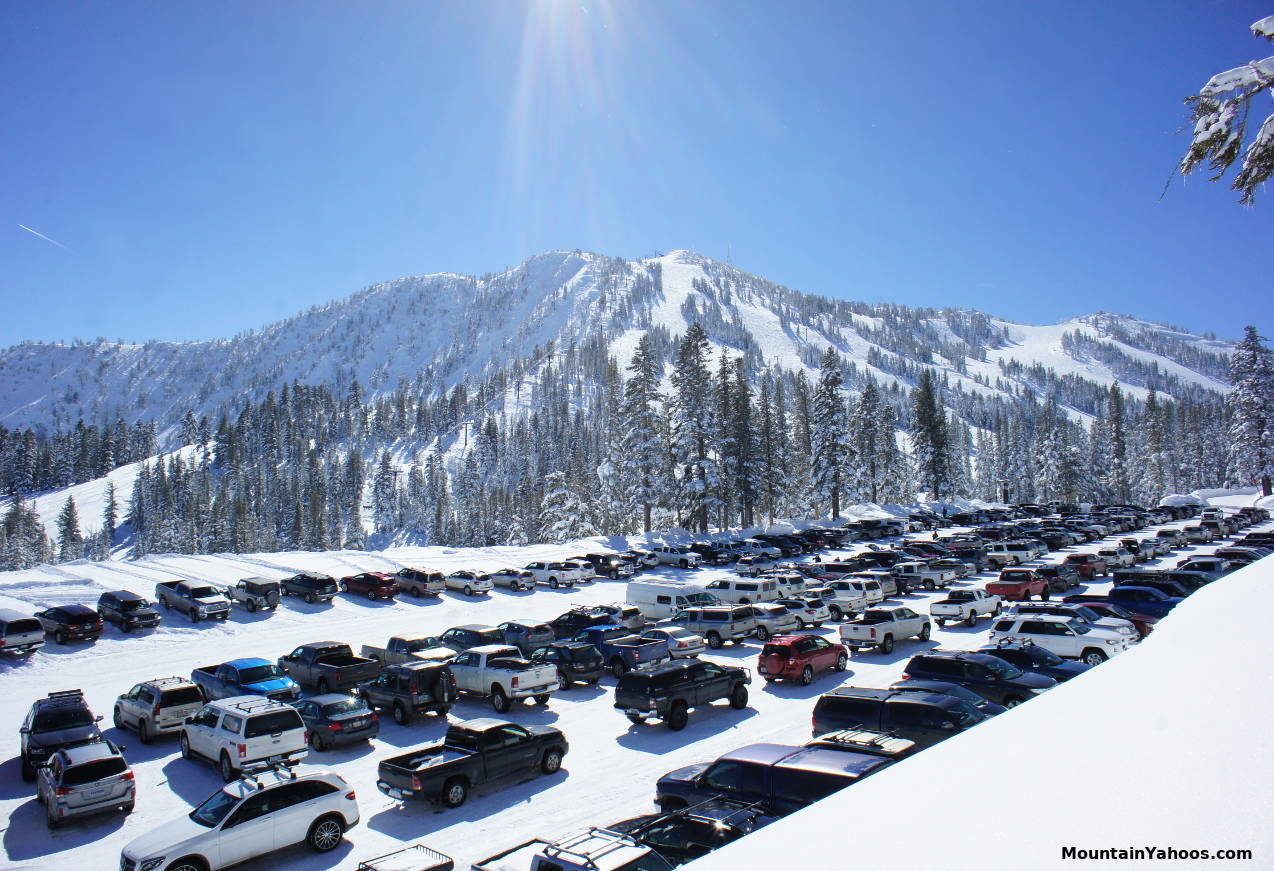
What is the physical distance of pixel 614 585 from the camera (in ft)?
150

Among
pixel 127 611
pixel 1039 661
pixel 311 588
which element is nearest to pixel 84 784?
pixel 127 611

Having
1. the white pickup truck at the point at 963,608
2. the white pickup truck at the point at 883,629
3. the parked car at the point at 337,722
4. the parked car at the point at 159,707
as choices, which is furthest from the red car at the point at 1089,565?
the parked car at the point at 159,707

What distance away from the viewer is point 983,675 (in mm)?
18047

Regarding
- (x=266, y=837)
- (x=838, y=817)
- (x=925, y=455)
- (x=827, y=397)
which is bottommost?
(x=266, y=837)

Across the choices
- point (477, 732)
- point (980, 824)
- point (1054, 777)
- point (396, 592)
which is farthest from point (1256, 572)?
point (396, 592)

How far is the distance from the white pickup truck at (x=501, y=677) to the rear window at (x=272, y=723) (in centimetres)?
605

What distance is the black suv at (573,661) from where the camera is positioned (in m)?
23.4

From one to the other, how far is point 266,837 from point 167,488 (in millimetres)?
159226

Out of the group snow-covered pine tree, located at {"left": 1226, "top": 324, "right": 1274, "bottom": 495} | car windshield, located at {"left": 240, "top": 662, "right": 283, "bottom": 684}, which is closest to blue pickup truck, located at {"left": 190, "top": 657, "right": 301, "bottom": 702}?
car windshield, located at {"left": 240, "top": 662, "right": 283, "bottom": 684}

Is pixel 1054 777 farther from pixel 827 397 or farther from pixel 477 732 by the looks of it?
pixel 827 397

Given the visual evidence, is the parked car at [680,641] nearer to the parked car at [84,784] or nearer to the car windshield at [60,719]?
the parked car at [84,784]

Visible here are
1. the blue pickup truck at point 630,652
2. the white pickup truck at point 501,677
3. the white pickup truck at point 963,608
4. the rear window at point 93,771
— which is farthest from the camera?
the white pickup truck at point 963,608

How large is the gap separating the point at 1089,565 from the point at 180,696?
140 feet

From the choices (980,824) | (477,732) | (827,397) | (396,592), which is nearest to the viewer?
(980,824)
